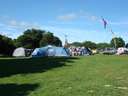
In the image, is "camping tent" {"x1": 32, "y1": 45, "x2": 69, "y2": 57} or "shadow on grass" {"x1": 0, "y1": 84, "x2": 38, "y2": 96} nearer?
"shadow on grass" {"x1": 0, "y1": 84, "x2": 38, "y2": 96}

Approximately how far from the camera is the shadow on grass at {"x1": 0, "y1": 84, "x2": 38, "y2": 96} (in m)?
11.5

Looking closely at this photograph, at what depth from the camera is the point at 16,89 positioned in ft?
40.8

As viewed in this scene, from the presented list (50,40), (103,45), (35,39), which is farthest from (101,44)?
(35,39)

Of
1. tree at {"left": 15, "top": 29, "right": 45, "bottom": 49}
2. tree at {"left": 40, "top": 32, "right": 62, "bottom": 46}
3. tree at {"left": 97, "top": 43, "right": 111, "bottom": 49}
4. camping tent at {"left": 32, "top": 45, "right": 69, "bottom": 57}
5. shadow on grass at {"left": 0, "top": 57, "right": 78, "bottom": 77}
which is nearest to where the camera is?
shadow on grass at {"left": 0, "top": 57, "right": 78, "bottom": 77}

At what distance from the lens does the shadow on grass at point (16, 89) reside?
11541 mm

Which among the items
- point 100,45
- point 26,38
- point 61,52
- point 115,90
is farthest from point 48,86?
point 100,45

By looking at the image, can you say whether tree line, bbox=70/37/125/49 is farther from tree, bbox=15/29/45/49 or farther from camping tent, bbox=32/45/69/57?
camping tent, bbox=32/45/69/57

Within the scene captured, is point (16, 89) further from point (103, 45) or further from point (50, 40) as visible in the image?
point (103, 45)

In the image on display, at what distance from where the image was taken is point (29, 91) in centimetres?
1180

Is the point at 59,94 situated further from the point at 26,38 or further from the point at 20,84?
the point at 26,38

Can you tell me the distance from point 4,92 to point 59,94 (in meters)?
1.93

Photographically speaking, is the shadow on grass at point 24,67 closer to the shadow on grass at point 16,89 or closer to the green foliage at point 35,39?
the shadow on grass at point 16,89

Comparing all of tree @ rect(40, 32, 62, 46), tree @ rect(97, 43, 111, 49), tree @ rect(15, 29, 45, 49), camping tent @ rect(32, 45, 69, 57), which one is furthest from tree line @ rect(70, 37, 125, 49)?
camping tent @ rect(32, 45, 69, 57)

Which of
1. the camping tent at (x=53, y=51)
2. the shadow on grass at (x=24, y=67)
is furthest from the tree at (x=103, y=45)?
the shadow on grass at (x=24, y=67)
